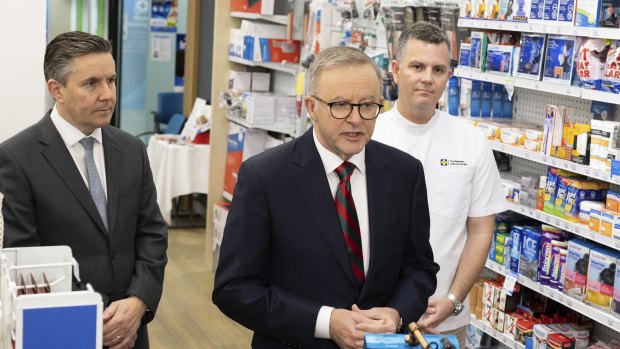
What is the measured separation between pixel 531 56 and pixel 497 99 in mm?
583

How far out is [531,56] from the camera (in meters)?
4.39

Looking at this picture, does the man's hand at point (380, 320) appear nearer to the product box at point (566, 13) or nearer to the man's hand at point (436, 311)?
the man's hand at point (436, 311)

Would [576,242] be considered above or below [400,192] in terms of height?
below

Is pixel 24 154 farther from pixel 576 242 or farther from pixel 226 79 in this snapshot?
pixel 226 79

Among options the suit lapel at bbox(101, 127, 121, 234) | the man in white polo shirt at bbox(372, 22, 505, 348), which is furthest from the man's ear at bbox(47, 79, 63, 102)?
the man in white polo shirt at bbox(372, 22, 505, 348)

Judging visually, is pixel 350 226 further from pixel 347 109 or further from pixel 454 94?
pixel 454 94

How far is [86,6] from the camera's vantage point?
12.6m

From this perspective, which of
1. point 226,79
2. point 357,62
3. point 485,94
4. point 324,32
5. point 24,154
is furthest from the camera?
point 226,79

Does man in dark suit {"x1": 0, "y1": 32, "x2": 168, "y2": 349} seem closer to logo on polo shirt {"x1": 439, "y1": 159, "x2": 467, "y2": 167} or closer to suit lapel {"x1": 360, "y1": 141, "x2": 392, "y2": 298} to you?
suit lapel {"x1": 360, "y1": 141, "x2": 392, "y2": 298}

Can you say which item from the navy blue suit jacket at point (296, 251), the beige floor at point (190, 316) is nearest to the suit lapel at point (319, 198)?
the navy blue suit jacket at point (296, 251)

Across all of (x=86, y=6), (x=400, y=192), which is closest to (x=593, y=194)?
(x=400, y=192)

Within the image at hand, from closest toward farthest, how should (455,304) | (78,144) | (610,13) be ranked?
(78,144)
(455,304)
(610,13)

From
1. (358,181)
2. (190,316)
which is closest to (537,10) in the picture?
(358,181)

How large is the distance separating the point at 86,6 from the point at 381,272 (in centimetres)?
1095
